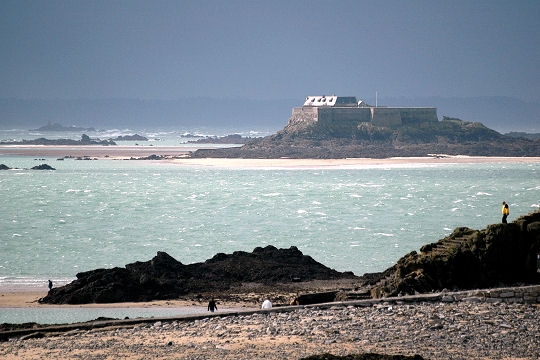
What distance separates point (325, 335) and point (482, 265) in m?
5.28

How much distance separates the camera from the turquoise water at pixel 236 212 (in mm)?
37844

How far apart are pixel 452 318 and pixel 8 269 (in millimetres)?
18726

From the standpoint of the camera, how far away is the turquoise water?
37.8 meters

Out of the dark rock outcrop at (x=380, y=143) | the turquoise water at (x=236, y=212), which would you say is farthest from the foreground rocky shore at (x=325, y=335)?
the dark rock outcrop at (x=380, y=143)

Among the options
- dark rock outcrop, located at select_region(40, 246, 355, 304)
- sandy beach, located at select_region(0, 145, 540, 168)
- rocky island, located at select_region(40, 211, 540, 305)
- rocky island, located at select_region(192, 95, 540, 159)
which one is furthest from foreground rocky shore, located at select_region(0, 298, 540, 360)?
rocky island, located at select_region(192, 95, 540, 159)

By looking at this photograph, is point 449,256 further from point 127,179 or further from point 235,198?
point 127,179

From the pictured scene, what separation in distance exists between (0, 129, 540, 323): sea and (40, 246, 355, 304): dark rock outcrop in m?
1.71

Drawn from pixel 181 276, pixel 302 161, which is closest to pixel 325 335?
pixel 181 276

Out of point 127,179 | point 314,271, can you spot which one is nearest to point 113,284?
point 314,271

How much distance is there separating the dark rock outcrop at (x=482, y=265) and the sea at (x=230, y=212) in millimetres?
5835

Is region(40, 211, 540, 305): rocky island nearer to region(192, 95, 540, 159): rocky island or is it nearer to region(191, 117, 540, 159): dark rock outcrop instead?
region(191, 117, 540, 159): dark rock outcrop

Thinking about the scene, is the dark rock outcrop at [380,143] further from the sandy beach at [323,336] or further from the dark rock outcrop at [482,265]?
the sandy beach at [323,336]

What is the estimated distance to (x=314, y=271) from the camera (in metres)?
30.2

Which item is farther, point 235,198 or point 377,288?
point 235,198
